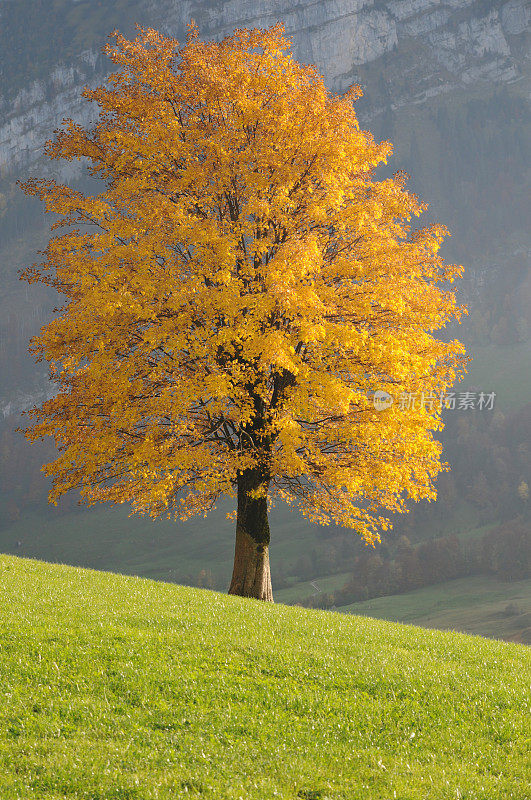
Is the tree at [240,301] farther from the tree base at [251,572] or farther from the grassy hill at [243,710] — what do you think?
the grassy hill at [243,710]

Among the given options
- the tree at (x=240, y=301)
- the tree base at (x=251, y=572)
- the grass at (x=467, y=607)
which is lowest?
the grass at (x=467, y=607)

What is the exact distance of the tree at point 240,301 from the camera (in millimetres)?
19281

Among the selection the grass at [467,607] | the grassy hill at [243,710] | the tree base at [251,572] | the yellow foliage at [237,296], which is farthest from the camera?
the grass at [467,607]

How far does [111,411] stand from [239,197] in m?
8.67

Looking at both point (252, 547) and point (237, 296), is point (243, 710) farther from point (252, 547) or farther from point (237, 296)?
point (237, 296)

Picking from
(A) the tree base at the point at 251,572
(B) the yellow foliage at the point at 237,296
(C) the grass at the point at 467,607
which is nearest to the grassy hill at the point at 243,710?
(B) the yellow foliage at the point at 237,296

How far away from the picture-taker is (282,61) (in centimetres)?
2164

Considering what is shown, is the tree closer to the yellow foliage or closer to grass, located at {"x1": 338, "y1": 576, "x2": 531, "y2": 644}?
the yellow foliage

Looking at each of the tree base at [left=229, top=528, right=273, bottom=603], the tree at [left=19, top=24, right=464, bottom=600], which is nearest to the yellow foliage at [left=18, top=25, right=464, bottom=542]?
the tree at [left=19, top=24, right=464, bottom=600]

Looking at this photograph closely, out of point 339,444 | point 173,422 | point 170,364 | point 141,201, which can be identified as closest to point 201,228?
point 141,201

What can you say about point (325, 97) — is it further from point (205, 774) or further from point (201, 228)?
point (205, 774)

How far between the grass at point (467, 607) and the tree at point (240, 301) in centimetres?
12295

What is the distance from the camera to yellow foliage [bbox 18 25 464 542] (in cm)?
1927

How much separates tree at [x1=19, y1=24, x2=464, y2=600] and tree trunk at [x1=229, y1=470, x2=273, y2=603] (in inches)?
2.1
